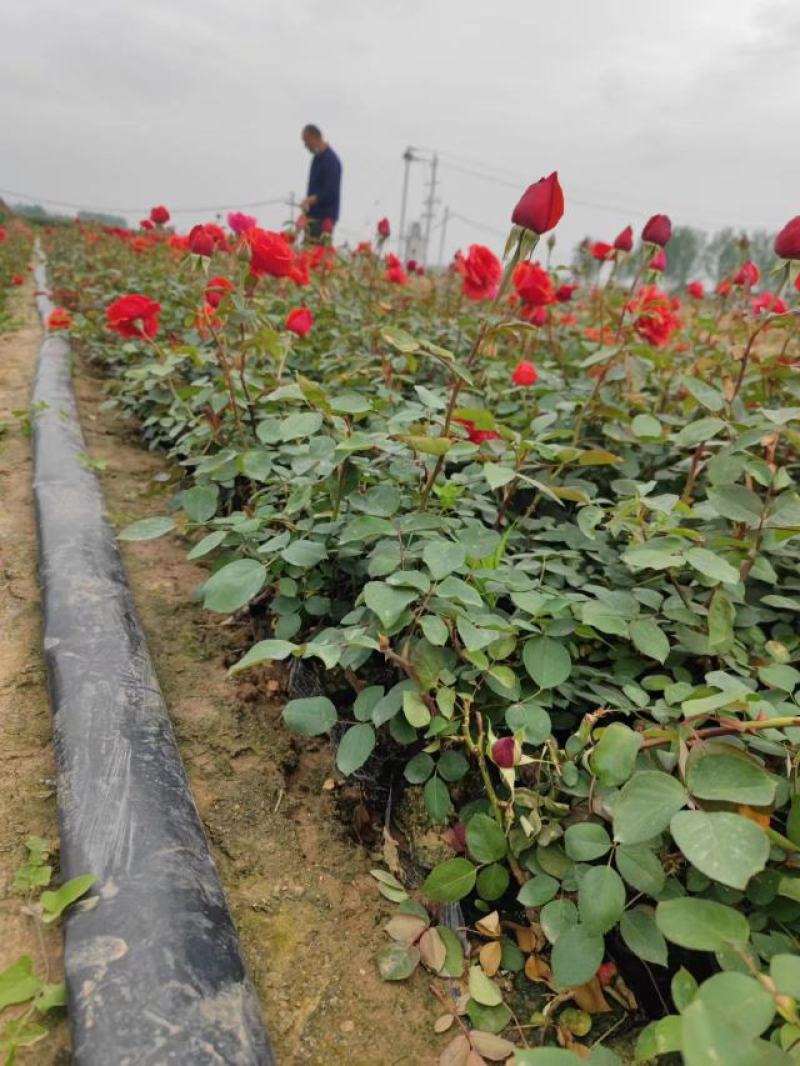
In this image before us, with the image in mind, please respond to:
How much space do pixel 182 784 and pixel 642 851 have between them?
0.63m

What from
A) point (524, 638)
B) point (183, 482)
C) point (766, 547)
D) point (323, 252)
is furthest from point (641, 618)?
point (323, 252)

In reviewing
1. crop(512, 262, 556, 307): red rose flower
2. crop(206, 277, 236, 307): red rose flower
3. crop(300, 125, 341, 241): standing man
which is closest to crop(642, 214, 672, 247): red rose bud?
crop(512, 262, 556, 307): red rose flower

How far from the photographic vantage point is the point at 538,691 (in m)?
0.99

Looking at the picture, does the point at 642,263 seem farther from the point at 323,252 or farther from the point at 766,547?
the point at 323,252

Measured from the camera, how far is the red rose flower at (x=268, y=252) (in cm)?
141

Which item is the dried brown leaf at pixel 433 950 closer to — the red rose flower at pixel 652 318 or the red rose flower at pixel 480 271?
the red rose flower at pixel 480 271

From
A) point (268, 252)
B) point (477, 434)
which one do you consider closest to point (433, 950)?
point (477, 434)

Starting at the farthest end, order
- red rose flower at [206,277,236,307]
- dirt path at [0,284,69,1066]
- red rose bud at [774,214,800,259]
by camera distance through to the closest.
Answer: red rose flower at [206,277,236,307] < red rose bud at [774,214,800,259] < dirt path at [0,284,69,1066]

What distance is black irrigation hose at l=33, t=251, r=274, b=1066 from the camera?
667 millimetres

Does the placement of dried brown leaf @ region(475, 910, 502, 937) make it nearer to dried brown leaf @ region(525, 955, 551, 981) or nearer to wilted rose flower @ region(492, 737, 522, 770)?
dried brown leaf @ region(525, 955, 551, 981)

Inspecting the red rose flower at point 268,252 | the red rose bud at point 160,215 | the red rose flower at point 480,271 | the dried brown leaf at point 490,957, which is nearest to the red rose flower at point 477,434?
the red rose flower at point 480,271

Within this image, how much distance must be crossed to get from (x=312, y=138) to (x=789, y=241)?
4.78m

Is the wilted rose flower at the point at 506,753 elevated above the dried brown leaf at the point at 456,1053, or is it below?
above

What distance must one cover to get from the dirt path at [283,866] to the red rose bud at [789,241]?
1248 mm
